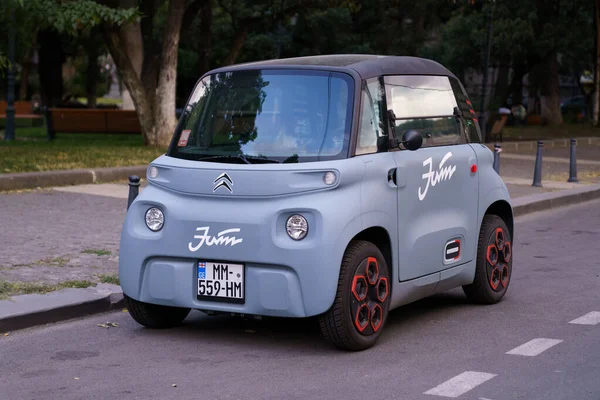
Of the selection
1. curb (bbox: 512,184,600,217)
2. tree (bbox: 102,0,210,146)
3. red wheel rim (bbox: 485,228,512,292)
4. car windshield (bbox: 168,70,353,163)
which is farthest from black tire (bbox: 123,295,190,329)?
tree (bbox: 102,0,210,146)

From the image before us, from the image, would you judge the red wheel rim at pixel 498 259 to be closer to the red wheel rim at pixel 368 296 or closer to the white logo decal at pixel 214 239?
the red wheel rim at pixel 368 296

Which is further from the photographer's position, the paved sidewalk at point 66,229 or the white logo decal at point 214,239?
the paved sidewalk at point 66,229

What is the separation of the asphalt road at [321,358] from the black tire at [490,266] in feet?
0.35

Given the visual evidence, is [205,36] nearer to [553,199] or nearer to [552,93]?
[553,199]

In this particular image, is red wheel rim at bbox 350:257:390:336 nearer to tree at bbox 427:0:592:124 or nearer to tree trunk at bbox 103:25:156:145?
tree trunk at bbox 103:25:156:145

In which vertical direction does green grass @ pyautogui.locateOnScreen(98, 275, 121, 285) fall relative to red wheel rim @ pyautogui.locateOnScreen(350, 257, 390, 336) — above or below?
below

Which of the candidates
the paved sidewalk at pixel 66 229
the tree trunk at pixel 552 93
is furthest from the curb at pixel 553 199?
the tree trunk at pixel 552 93

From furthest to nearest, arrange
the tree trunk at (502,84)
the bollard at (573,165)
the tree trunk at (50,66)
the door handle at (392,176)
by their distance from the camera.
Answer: the tree trunk at (502,84) < the tree trunk at (50,66) < the bollard at (573,165) < the door handle at (392,176)

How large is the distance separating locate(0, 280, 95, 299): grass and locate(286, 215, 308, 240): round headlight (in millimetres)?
2475

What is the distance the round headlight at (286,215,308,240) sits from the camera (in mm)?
6508

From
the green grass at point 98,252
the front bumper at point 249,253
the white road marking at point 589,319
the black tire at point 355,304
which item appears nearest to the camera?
the front bumper at point 249,253

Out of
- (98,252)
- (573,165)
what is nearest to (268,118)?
(98,252)

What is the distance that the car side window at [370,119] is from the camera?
6.97 meters

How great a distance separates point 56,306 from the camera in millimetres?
7723
